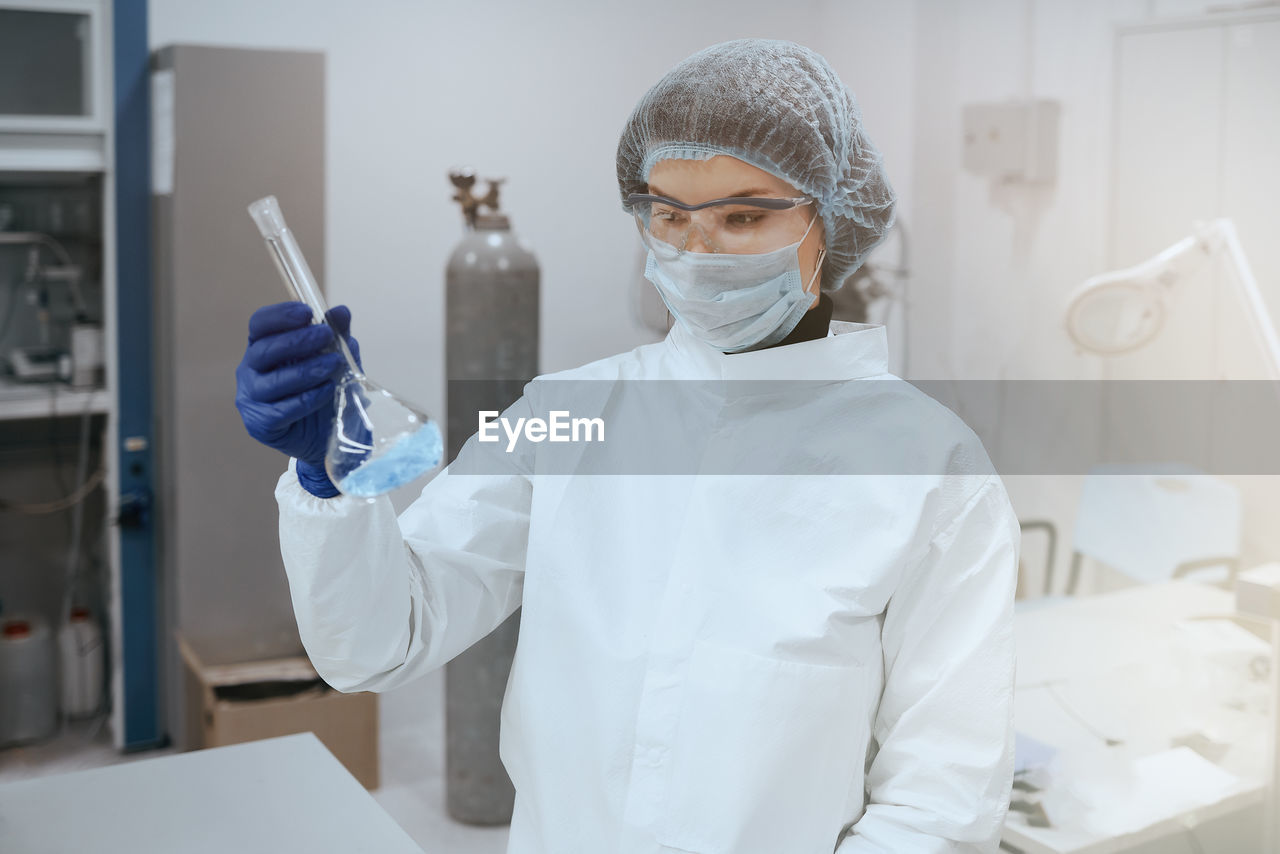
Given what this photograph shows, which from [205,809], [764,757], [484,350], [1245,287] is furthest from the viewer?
[484,350]

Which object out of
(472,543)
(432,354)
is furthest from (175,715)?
(472,543)

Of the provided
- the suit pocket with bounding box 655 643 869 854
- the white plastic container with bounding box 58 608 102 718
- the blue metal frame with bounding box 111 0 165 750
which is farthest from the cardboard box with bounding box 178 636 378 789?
the suit pocket with bounding box 655 643 869 854

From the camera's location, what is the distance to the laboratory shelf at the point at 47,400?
109 inches

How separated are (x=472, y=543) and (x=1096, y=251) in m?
2.39

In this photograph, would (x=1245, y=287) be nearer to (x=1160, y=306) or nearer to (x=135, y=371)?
(x=1160, y=306)

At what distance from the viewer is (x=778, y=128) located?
970mm

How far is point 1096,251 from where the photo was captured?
2932 mm

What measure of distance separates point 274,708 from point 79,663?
0.80 meters

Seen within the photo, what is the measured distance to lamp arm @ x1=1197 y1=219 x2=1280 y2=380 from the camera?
1.38 m

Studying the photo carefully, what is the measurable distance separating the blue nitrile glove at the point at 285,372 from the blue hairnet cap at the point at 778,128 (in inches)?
14.4

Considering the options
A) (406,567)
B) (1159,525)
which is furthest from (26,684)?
(1159,525)

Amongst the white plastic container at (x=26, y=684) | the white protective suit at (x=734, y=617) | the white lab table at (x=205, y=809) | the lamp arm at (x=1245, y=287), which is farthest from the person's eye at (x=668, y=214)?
the white plastic container at (x=26, y=684)

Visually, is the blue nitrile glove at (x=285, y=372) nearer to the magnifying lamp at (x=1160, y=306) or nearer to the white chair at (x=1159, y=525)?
the magnifying lamp at (x=1160, y=306)

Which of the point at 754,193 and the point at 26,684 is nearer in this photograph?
the point at 754,193
